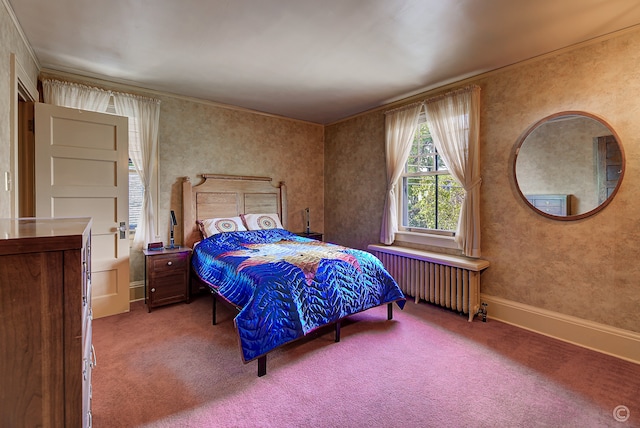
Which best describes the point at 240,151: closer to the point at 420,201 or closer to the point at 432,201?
the point at 420,201

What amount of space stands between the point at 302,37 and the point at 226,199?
2.47 m

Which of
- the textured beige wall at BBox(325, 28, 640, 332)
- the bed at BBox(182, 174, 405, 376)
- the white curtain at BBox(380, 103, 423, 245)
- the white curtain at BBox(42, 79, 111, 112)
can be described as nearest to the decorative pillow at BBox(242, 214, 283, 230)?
the bed at BBox(182, 174, 405, 376)

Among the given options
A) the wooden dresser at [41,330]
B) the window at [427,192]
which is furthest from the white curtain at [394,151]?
the wooden dresser at [41,330]

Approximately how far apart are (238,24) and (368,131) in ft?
8.55

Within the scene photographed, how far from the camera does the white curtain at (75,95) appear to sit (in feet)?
10.1

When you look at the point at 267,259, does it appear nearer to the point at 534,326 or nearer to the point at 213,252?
the point at 213,252

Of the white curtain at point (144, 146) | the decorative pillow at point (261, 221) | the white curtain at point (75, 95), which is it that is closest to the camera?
the white curtain at point (75, 95)

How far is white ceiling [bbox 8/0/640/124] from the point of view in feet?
6.93

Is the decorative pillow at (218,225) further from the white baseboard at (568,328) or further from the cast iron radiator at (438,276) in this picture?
the white baseboard at (568,328)

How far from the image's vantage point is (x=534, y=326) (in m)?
2.92

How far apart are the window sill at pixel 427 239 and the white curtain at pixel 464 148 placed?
0.18 meters

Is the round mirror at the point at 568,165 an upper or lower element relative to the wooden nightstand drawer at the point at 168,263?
upper

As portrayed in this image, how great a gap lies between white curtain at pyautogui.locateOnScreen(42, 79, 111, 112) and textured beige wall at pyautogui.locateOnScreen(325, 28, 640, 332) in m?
3.80

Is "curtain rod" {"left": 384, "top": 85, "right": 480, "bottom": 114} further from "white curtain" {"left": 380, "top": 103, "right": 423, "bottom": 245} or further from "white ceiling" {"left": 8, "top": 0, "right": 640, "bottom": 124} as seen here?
"white ceiling" {"left": 8, "top": 0, "right": 640, "bottom": 124}
